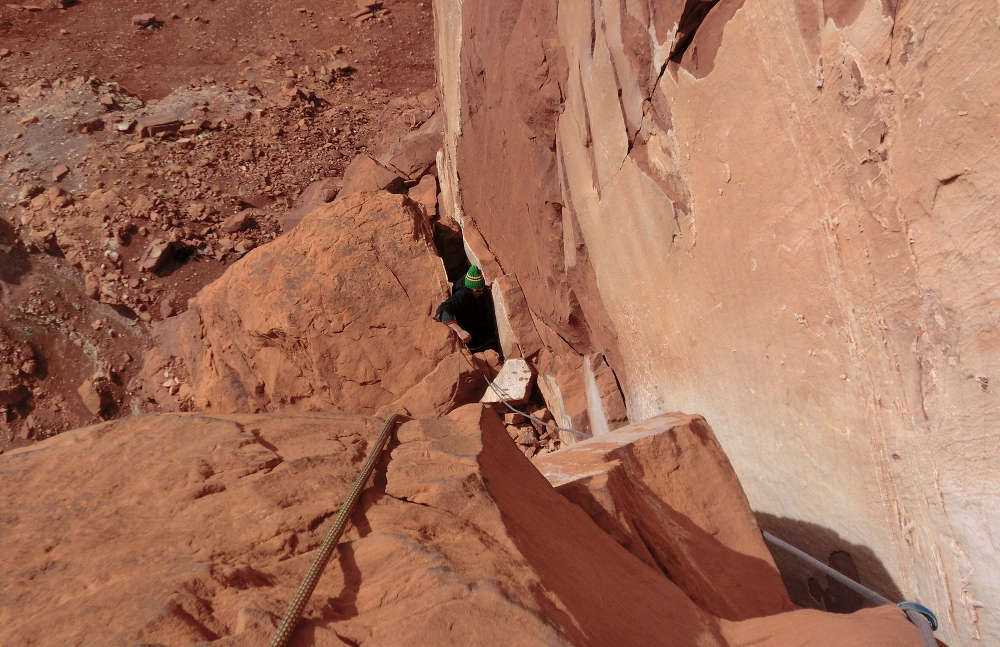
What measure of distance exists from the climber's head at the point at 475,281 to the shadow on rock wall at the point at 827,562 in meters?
2.77

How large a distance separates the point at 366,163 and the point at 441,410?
3.51 metres

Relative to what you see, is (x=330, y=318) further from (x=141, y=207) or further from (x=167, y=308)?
(x=141, y=207)

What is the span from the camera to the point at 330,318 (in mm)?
3971

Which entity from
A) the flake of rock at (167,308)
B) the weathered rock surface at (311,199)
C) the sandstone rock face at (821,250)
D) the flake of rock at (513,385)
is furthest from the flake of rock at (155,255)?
the sandstone rock face at (821,250)

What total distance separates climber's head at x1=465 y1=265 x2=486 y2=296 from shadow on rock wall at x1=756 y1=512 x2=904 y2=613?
9.08ft

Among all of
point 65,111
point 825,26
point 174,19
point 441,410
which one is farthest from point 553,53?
point 174,19

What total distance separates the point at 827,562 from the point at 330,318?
3.16 metres

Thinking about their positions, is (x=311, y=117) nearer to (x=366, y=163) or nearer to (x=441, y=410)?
(x=366, y=163)

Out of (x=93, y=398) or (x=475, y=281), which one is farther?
(x=93, y=398)

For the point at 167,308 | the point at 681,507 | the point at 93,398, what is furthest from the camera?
the point at 167,308

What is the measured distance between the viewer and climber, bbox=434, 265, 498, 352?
13.8 ft

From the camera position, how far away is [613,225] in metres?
2.67

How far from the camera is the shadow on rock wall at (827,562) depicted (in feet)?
5.24

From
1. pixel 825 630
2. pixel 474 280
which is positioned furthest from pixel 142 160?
pixel 825 630
